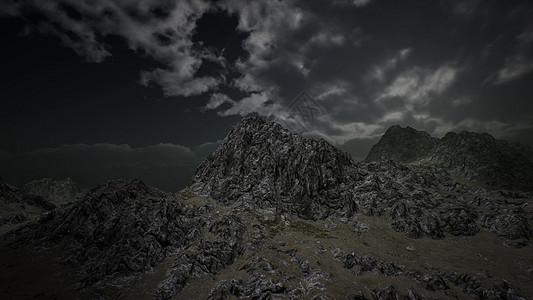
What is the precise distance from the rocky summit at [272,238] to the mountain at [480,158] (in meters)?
70.7

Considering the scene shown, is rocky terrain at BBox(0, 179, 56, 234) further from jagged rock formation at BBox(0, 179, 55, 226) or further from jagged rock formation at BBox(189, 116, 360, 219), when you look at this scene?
jagged rock formation at BBox(189, 116, 360, 219)

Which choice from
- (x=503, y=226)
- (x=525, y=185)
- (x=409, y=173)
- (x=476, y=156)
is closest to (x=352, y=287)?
(x=503, y=226)

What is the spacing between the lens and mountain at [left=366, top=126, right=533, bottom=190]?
389ft

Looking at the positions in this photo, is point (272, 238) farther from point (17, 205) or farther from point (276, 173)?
point (17, 205)

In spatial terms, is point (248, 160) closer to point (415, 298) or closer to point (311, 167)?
point (311, 167)

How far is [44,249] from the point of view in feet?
136

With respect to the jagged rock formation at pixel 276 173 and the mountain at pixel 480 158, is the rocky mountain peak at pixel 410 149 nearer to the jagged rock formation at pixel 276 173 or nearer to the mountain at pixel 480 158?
the mountain at pixel 480 158

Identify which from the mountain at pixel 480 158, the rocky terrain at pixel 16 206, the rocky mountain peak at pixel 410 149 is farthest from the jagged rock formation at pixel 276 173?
the rocky mountain peak at pixel 410 149

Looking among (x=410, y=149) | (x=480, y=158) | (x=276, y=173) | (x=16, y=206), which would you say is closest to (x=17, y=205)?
(x=16, y=206)

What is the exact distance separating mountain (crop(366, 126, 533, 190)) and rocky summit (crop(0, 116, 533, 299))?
232 ft

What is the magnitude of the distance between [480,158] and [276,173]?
154 metres

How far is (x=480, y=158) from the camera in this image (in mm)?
135125

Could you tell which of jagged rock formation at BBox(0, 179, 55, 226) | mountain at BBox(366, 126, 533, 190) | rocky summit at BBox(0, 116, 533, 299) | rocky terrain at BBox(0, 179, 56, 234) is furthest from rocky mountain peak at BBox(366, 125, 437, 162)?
jagged rock formation at BBox(0, 179, 55, 226)

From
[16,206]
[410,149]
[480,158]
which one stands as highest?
[410,149]
